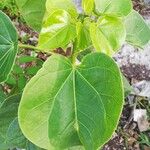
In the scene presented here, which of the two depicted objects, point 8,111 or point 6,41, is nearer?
point 6,41

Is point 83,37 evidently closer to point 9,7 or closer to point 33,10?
point 33,10

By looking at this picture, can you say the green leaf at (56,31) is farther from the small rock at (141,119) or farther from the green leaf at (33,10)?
the small rock at (141,119)

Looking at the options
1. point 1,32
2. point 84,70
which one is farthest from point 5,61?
point 84,70

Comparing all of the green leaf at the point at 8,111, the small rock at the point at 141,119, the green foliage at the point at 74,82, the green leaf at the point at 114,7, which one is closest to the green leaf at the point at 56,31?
the green foliage at the point at 74,82

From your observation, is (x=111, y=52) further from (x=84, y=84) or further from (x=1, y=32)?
(x=1, y=32)

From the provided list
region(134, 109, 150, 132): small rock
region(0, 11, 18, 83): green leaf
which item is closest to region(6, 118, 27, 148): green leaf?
region(0, 11, 18, 83): green leaf

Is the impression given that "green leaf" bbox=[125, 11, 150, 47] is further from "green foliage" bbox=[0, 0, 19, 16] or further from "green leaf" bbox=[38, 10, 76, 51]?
"green foliage" bbox=[0, 0, 19, 16]

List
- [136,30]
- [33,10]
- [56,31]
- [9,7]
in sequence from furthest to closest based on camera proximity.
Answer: [9,7], [136,30], [33,10], [56,31]

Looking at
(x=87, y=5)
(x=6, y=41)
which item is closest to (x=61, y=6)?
(x=87, y=5)
